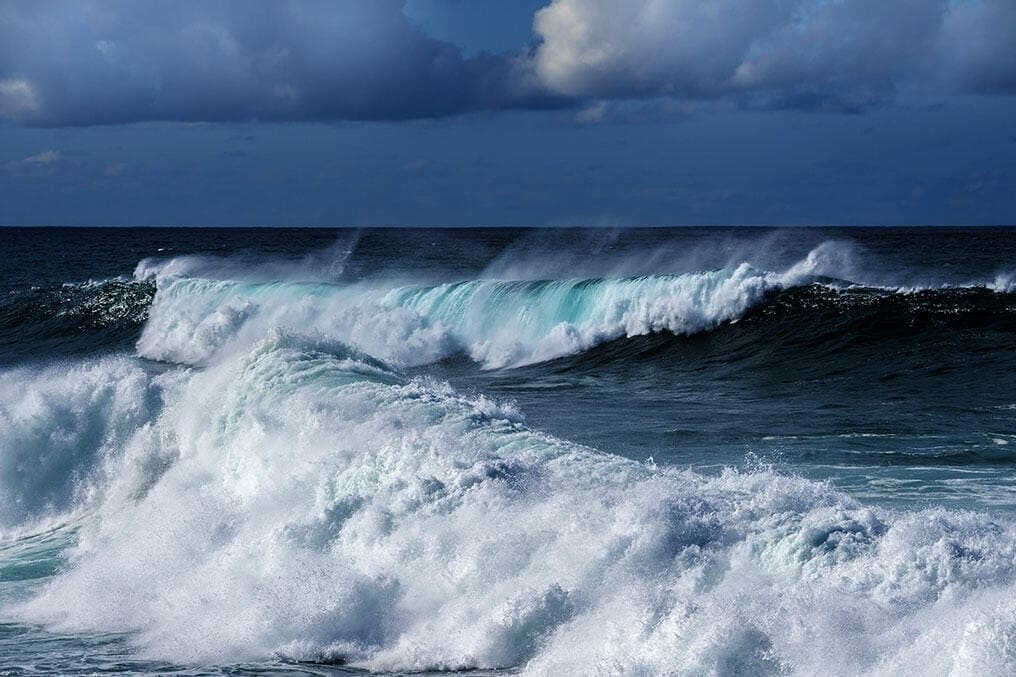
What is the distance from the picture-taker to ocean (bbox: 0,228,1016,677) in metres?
7.76

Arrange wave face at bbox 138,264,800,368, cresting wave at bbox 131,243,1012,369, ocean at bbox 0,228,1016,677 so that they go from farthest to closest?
wave face at bbox 138,264,800,368, cresting wave at bbox 131,243,1012,369, ocean at bbox 0,228,1016,677

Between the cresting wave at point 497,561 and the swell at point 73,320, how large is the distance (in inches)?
811

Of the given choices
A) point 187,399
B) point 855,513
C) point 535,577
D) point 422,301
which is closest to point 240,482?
point 187,399

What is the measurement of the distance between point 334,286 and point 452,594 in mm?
27695

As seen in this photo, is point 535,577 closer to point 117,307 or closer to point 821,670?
point 821,670

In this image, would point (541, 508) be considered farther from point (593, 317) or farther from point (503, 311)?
point (503, 311)

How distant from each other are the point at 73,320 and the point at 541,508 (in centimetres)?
3080

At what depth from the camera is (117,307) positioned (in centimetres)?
3784

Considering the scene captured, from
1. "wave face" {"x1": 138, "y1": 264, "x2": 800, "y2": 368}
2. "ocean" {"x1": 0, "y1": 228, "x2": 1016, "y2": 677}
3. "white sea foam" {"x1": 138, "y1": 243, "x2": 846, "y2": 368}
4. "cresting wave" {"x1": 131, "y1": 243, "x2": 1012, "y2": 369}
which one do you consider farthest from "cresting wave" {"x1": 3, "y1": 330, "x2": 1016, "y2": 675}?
"wave face" {"x1": 138, "y1": 264, "x2": 800, "y2": 368}

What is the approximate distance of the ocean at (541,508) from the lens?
25.5ft

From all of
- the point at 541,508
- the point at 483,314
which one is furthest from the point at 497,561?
the point at 483,314

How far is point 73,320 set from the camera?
37.2 metres

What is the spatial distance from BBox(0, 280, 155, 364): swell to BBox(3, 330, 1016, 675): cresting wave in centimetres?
2061

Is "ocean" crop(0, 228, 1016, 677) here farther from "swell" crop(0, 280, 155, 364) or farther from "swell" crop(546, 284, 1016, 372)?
"swell" crop(0, 280, 155, 364)
